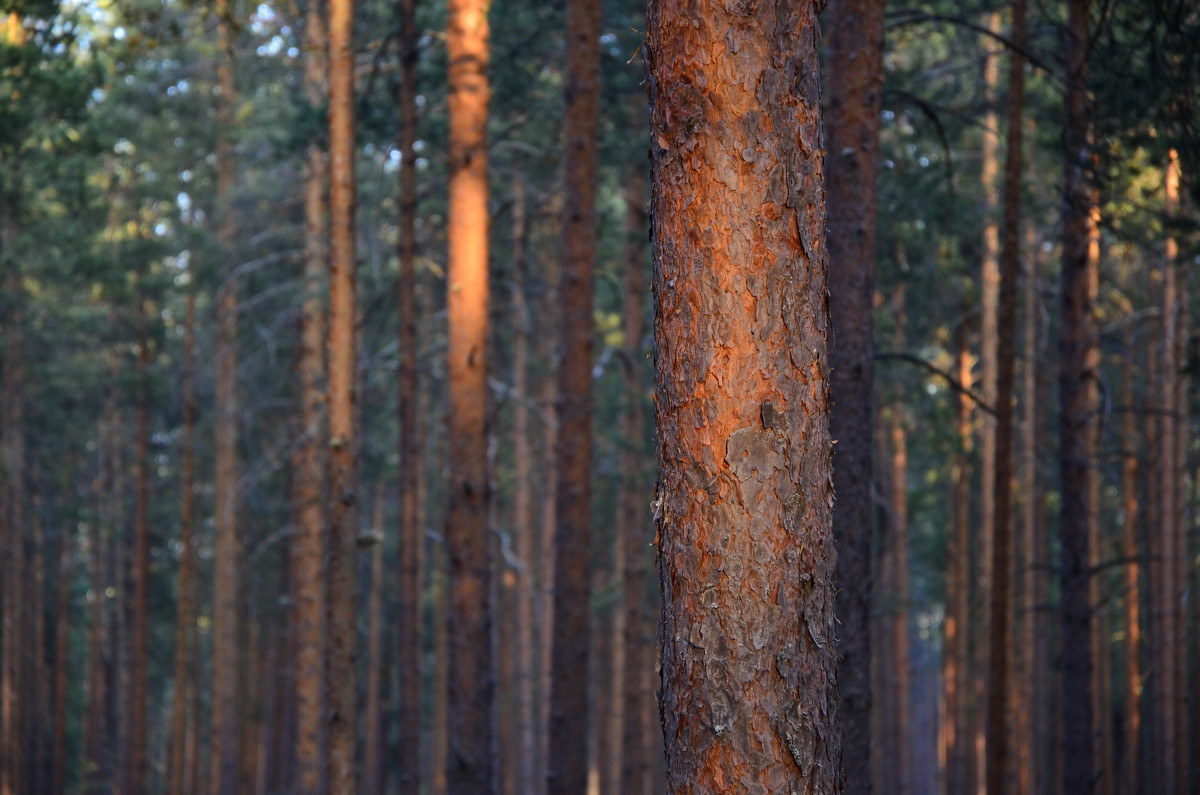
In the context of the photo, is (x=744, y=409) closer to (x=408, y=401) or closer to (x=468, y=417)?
(x=468, y=417)

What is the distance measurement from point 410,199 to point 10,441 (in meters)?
12.1

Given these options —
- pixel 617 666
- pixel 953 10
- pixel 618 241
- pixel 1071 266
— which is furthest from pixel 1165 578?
pixel 617 666

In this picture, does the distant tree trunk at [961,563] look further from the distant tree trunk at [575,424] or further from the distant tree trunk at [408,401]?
the distant tree trunk at [575,424]

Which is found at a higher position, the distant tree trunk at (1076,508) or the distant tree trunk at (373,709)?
the distant tree trunk at (1076,508)

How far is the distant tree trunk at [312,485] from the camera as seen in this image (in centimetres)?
1167

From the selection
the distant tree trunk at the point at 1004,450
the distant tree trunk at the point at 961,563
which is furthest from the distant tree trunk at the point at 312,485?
the distant tree trunk at the point at 961,563

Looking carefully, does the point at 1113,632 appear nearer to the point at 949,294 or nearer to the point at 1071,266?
the point at 949,294

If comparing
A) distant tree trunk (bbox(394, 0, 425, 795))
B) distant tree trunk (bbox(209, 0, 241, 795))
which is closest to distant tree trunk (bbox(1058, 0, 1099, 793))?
distant tree trunk (bbox(394, 0, 425, 795))

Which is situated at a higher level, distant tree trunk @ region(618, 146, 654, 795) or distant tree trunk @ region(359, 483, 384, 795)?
distant tree trunk @ region(618, 146, 654, 795)

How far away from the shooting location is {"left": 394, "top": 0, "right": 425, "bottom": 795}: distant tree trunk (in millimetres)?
13250

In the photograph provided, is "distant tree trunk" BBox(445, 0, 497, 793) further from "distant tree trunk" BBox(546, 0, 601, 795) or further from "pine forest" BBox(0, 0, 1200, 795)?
"distant tree trunk" BBox(546, 0, 601, 795)

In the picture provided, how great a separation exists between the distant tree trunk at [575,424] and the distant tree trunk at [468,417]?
2.23 feet

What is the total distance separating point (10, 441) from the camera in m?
21.3

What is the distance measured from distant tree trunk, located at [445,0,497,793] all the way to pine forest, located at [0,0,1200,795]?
34 mm
